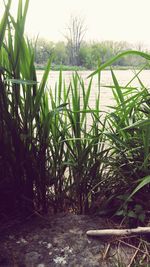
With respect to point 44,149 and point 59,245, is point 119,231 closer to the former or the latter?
point 59,245

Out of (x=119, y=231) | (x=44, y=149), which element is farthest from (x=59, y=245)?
(x=44, y=149)

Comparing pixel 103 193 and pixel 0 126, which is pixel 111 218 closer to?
pixel 103 193

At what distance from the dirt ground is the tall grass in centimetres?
7

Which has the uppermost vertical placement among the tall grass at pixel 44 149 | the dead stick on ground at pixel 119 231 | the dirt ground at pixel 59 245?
the tall grass at pixel 44 149

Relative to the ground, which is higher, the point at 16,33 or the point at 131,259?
the point at 16,33

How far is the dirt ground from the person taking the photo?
2.35ft

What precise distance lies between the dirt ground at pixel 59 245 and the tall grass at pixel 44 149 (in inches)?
2.6

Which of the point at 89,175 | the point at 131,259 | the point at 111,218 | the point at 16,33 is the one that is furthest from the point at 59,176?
the point at 16,33

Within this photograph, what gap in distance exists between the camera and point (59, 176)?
0.94m

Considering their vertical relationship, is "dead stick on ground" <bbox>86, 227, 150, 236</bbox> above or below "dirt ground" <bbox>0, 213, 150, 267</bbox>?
above

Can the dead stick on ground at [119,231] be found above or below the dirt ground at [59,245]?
above

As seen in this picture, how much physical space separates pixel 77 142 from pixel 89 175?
0.37 feet

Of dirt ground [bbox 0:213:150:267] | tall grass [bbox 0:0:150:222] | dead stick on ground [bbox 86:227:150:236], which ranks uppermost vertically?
tall grass [bbox 0:0:150:222]

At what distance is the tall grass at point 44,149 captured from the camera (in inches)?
30.6
